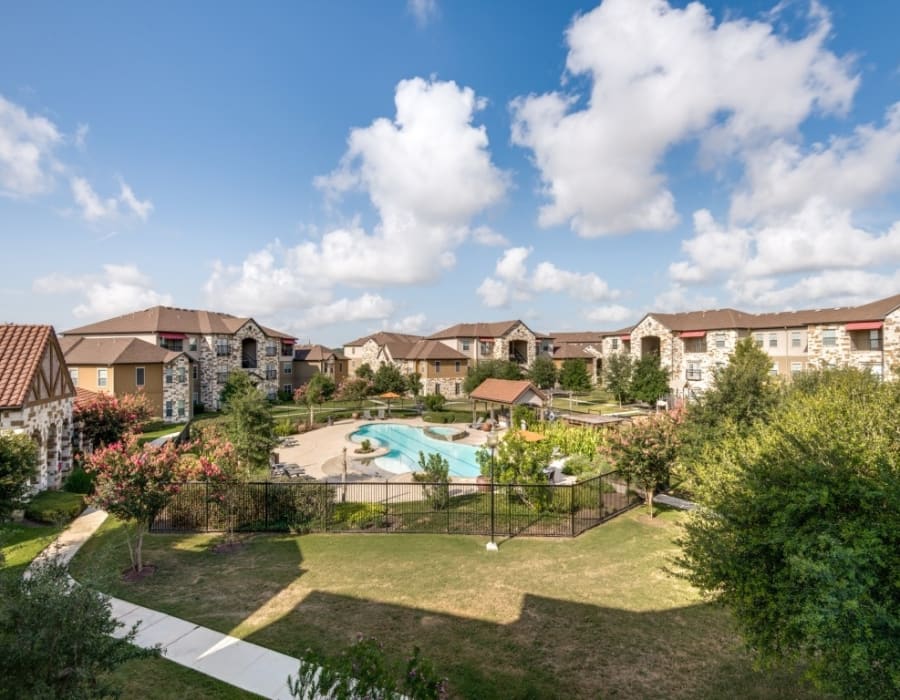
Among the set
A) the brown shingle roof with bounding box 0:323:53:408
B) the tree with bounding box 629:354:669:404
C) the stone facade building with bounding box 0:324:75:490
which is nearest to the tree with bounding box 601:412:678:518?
the stone facade building with bounding box 0:324:75:490

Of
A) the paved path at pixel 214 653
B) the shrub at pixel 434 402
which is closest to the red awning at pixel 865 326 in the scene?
the shrub at pixel 434 402

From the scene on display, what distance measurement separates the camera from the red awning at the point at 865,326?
128ft

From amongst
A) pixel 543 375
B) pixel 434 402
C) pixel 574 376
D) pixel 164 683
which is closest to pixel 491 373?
pixel 434 402

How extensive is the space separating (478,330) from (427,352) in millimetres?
10174

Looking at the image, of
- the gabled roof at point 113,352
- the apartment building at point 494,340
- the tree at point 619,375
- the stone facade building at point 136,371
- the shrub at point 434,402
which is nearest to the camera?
the stone facade building at point 136,371

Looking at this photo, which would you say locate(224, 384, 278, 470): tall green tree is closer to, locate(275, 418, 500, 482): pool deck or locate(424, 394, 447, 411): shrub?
locate(275, 418, 500, 482): pool deck

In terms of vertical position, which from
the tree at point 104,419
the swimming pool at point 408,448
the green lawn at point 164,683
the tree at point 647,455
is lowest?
the swimming pool at point 408,448

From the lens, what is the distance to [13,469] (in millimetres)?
12953

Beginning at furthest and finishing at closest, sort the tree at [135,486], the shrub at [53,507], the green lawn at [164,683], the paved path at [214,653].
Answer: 1. the shrub at [53,507]
2. the tree at [135,486]
3. the paved path at [214,653]
4. the green lawn at [164,683]

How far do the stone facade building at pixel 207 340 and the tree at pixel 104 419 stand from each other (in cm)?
1717

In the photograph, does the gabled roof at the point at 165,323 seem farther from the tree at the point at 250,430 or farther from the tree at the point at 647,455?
the tree at the point at 647,455

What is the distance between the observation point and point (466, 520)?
17.1 m

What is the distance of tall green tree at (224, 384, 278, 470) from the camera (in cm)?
2053

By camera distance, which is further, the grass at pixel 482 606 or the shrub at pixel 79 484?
the shrub at pixel 79 484
